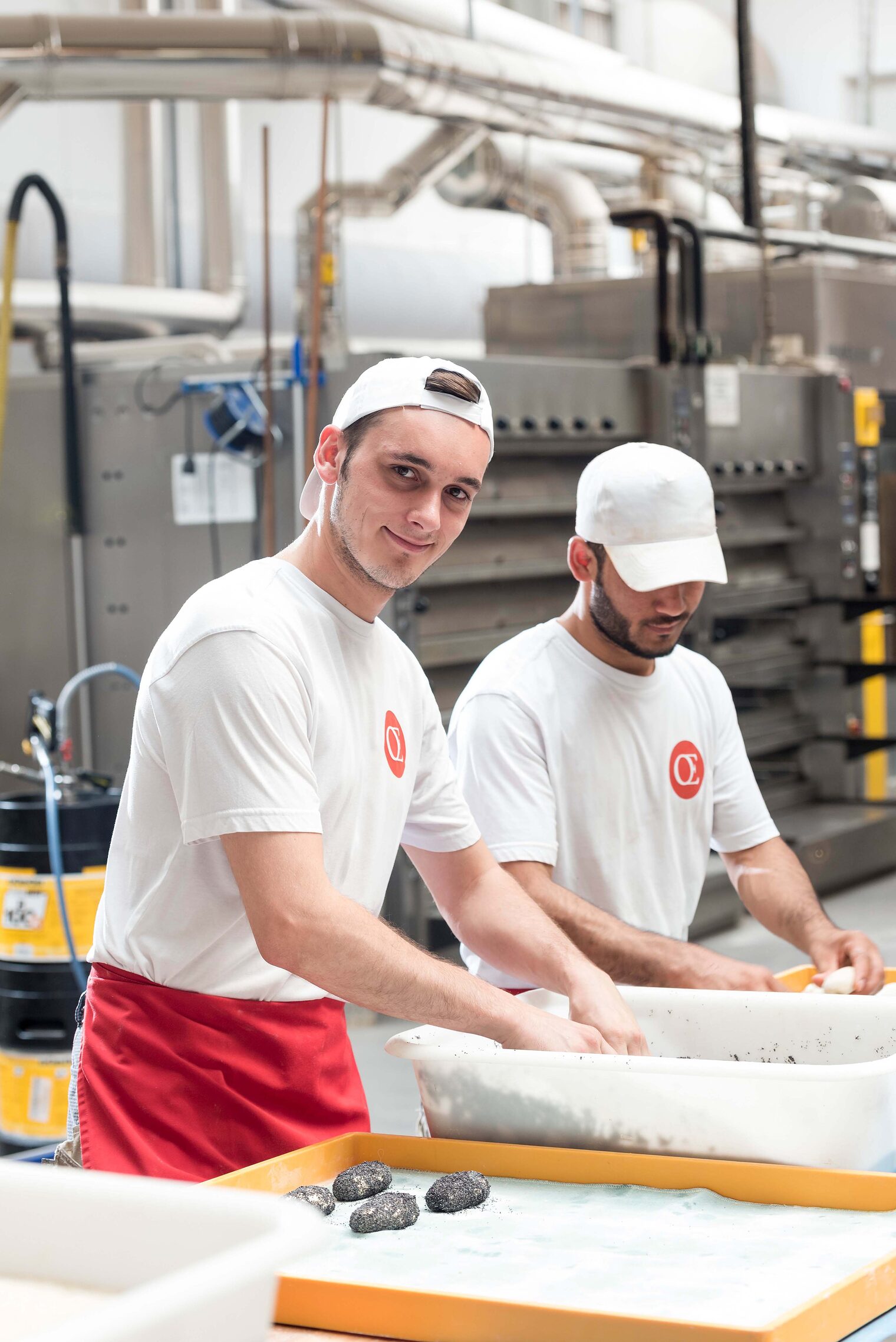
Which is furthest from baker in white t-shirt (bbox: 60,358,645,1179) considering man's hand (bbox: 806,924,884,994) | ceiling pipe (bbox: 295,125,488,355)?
ceiling pipe (bbox: 295,125,488,355)

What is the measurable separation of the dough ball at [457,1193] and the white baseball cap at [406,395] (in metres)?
0.73

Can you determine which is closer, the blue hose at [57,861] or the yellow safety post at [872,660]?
the blue hose at [57,861]

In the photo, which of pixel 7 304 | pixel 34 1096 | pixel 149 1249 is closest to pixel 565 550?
pixel 7 304

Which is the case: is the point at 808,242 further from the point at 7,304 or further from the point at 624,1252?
the point at 624,1252

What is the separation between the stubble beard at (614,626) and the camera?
2.22 m

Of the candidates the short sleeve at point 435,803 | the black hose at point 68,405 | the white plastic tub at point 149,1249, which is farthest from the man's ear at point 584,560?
the black hose at point 68,405

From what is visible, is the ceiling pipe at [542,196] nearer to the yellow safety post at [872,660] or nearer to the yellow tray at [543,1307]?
the yellow safety post at [872,660]

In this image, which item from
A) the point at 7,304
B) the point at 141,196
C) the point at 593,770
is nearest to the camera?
the point at 593,770

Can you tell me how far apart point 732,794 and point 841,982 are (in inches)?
18.3

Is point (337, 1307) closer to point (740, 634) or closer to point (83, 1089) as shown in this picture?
point (83, 1089)

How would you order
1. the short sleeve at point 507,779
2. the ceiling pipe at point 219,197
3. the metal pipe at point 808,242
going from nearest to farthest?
the short sleeve at point 507,779, the metal pipe at point 808,242, the ceiling pipe at point 219,197

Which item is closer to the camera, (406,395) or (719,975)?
(406,395)

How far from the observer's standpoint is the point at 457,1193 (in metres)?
1.35

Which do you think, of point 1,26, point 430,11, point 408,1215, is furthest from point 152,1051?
point 430,11
